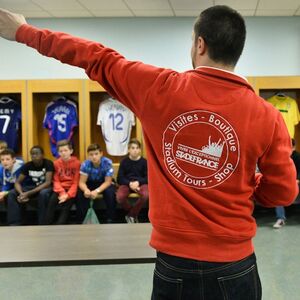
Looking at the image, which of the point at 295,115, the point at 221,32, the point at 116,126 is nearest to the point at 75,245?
the point at 221,32

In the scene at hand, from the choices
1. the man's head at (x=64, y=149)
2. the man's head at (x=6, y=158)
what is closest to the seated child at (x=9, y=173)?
the man's head at (x=6, y=158)

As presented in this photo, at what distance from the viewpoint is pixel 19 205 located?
4840mm

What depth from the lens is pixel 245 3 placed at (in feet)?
16.6

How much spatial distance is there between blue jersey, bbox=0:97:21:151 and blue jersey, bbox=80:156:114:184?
53.0 inches

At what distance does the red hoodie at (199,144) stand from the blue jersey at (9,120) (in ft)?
15.9

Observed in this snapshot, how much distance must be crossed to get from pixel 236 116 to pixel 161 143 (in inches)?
7.6

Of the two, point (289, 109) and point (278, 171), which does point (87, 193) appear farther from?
point (278, 171)

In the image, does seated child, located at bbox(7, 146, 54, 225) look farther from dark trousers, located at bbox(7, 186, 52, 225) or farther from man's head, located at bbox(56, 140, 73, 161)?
man's head, located at bbox(56, 140, 73, 161)

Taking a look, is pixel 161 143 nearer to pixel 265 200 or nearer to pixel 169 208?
pixel 169 208

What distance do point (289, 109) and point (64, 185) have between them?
315 cm

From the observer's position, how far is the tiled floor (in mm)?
2787

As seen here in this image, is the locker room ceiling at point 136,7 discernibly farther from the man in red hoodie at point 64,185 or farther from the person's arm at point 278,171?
the person's arm at point 278,171

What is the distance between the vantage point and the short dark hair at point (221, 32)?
3.22ft

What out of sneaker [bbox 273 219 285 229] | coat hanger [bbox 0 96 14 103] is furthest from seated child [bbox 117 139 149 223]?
coat hanger [bbox 0 96 14 103]
